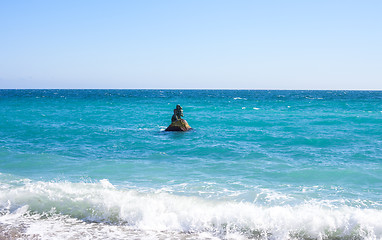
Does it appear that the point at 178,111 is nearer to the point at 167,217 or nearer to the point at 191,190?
the point at 191,190

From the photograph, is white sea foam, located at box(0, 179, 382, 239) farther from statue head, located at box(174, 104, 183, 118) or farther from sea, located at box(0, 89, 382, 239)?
statue head, located at box(174, 104, 183, 118)

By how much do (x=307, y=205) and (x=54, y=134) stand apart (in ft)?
53.6

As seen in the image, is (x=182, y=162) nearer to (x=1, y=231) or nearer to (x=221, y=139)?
(x=221, y=139)

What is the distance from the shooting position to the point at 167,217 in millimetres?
7156

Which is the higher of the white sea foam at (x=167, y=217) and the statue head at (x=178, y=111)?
the statue head at (x=178, y=111)

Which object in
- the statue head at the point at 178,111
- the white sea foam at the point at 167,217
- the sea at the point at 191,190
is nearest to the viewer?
the white sea foam at the point at 167,217

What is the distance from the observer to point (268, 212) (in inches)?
283

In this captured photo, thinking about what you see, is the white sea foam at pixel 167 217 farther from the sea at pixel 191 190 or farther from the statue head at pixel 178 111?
the statue head at pixel 178 111

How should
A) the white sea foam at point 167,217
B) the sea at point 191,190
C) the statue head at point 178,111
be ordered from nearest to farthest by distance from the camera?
1. the white sea foam at point 167,217
2. the sea at point 191,190
3. the statue head at point 178,111

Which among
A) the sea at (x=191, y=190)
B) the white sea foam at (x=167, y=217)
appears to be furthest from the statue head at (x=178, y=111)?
the white sea foam at (x=167, y=217)

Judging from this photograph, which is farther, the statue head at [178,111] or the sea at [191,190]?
the statue head at [178,111]

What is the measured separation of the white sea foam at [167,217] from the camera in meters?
6.53

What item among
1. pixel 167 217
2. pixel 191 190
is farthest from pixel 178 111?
pixel 167 217

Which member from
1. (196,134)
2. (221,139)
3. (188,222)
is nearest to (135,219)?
(188,222)
